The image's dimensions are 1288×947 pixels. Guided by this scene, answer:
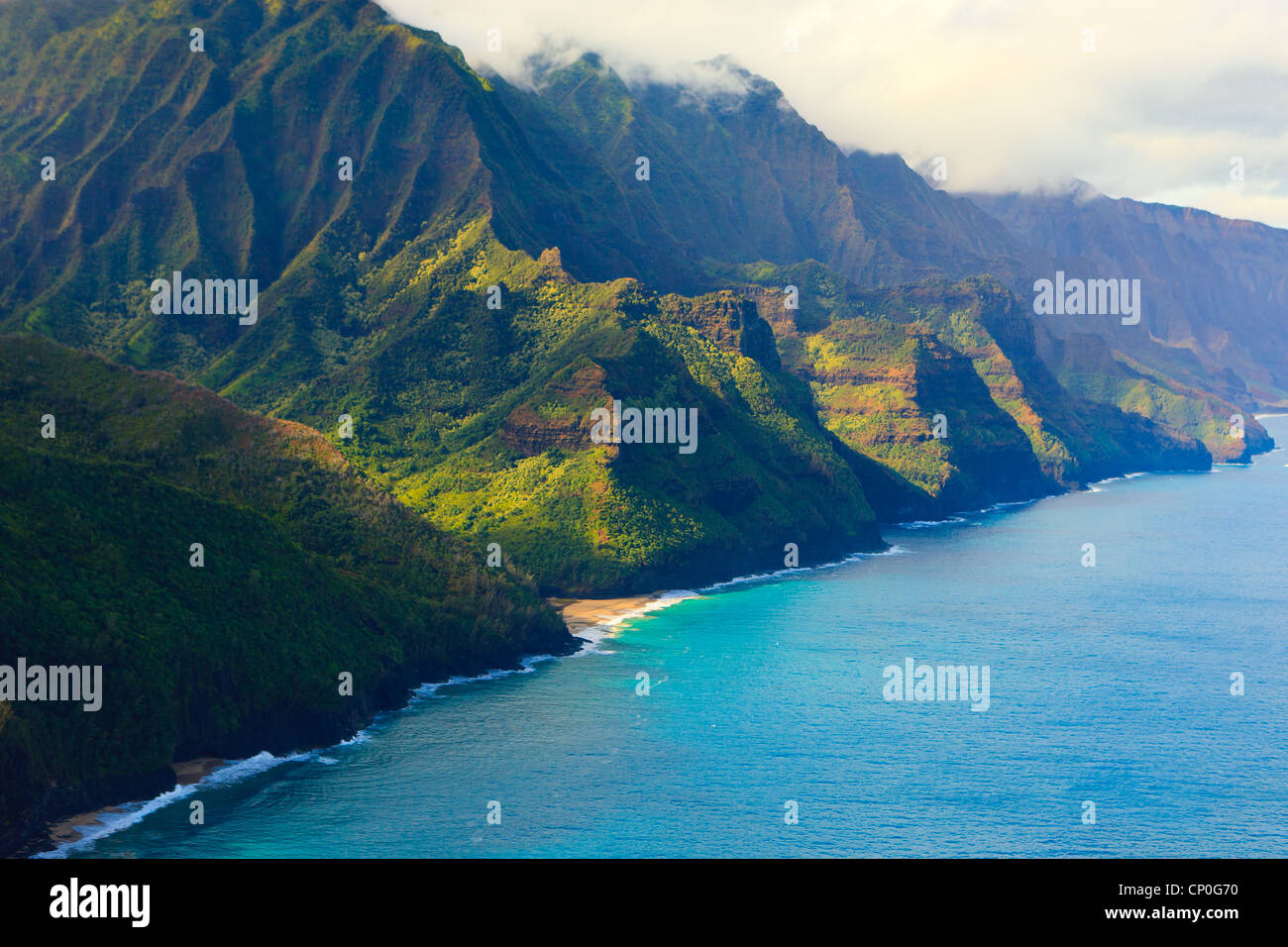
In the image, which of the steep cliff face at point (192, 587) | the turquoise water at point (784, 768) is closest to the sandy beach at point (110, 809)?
the steep cliff face at point (192, 587)

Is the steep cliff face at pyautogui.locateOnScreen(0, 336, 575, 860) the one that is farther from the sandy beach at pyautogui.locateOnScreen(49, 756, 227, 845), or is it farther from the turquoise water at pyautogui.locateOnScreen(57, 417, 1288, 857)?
the turquoise water at pyautogui.locateOnScreen(57, 417, 1288, 857)

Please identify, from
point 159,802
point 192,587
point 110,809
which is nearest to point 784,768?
point 159,802

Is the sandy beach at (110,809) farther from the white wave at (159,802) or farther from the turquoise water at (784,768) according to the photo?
the turquoise water at (784,768)

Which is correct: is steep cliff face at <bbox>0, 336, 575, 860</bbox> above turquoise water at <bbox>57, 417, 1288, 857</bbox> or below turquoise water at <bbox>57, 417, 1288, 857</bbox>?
above

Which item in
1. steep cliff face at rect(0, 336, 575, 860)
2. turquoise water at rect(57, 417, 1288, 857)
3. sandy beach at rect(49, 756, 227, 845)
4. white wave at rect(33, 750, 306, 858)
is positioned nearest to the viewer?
white wave at rect(33, 750, 306, 858)

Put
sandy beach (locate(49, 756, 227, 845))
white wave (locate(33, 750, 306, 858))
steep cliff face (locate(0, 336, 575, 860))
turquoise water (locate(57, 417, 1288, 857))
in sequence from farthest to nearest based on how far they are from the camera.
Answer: steep cliff face (locate(0, 336, 575, 860))
turquoise water (locate(57, 417, 1288, 857))
sandy beach (locate(49, 756, 227, 845))
white wave (locate(33, 750, 306, 858))

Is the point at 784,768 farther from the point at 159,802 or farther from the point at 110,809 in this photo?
the point at 110,809

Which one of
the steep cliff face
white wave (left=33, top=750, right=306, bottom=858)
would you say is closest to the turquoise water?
white wave (left=33, top=750, right=306, bottom=858)

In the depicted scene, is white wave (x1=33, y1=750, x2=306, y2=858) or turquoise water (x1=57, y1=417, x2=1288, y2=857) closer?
white wave (x1=33, y1=750, x2=306, y2=858)
